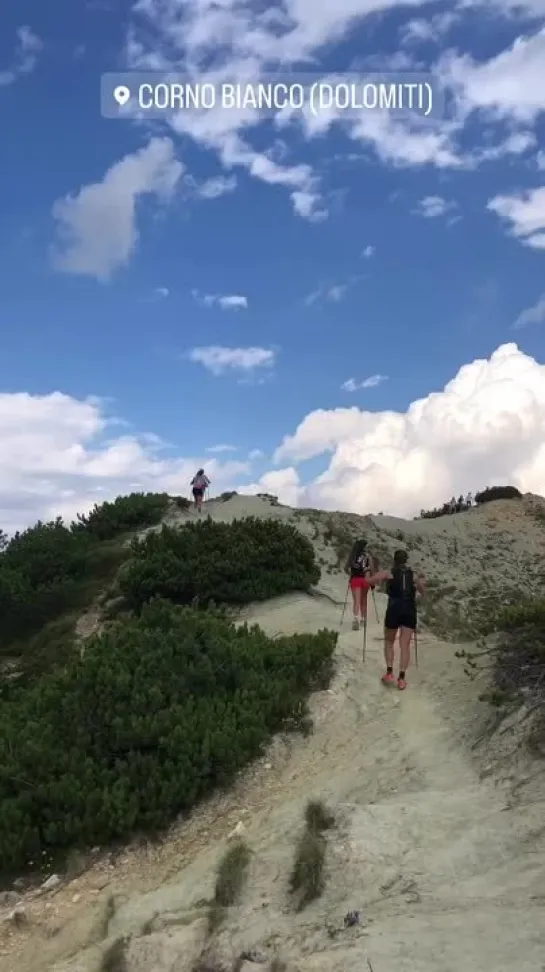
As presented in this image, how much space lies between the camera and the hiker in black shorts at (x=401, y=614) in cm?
1130

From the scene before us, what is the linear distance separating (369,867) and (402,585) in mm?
5417

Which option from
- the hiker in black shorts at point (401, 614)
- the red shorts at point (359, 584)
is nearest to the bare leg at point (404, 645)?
the hiker in black shorts at point (401, 614)

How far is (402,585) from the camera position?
37.5 feet

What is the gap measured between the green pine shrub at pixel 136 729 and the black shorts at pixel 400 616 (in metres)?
0.96

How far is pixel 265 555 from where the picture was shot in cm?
1898

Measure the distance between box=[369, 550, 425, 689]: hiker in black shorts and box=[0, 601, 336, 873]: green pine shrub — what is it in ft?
2.85

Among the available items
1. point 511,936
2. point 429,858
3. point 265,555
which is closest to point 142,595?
point 265,555

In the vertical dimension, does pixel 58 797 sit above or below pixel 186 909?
above

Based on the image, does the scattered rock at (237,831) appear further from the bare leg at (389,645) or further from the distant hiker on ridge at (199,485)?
the distant hiker on ridge at (199,485)

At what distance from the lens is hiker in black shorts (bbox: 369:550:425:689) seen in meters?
11.3

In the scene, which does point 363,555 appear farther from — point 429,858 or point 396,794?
point 429,858

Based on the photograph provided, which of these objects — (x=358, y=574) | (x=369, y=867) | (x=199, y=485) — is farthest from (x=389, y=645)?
(x=199, y=485)

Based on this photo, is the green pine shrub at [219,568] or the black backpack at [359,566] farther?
the green pine shrub at [219,568]

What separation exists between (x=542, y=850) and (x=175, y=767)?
3.82 meters
